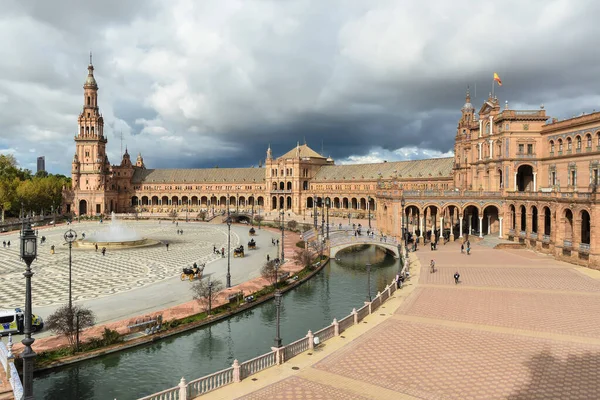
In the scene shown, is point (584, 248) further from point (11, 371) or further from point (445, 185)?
point (445, 185)

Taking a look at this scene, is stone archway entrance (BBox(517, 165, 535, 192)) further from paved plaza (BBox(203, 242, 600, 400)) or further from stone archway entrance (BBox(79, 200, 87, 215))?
stone archway entrance (BBox(79, 200, 87, 215))

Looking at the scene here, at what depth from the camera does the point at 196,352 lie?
26.9 m

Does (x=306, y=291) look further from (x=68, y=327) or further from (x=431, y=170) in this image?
(x=431, y=170)

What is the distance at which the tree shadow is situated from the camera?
56.4 feet

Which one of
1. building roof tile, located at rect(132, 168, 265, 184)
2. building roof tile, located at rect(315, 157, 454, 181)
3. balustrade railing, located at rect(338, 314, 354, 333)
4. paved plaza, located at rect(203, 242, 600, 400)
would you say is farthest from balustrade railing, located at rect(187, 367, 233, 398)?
building roof tile, located at rect(132, 168, 265, 184)

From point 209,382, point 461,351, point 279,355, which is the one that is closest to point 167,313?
point 279,355

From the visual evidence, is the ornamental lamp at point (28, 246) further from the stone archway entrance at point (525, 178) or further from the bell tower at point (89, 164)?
the bell tower at point (89, 164)

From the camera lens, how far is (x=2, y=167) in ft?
409

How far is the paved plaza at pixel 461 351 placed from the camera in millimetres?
17844

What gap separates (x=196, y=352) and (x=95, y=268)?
28.1 meters

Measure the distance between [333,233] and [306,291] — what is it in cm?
2996

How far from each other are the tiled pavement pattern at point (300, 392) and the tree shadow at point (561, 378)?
6.57 m

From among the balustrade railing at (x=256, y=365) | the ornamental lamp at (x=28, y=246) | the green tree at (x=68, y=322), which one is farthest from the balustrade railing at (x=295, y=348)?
the ornamental lamp at (x=28, y=246)

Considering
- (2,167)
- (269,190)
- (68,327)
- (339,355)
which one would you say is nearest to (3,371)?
(68,327)
